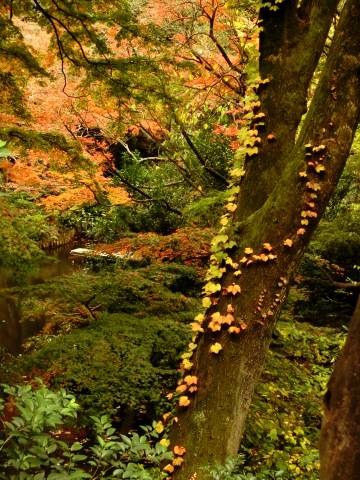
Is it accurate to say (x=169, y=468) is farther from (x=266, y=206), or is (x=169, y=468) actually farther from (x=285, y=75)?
(x=285, y=75)

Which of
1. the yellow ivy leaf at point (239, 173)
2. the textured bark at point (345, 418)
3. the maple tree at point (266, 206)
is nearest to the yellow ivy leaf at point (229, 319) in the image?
the maple tree at point (266, 206)

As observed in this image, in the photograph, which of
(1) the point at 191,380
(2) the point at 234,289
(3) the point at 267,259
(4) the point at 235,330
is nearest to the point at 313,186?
(3) the point at 267,259

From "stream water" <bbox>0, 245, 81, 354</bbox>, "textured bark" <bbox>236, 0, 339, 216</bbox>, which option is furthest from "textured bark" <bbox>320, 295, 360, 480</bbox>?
"stream water" <bbox>0, 245, 81, 354</bbox>

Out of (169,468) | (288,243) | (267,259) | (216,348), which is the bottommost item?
(169,468)

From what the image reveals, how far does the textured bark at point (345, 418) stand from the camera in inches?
40.6

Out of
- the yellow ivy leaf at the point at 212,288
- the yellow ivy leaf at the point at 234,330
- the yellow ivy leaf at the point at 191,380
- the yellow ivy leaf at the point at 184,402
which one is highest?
the yellow ivy leaf at the point at 212,288

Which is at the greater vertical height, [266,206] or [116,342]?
[266,206]

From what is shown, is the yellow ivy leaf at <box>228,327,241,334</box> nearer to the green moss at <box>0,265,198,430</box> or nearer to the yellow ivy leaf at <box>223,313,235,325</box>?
the yellow ivy leaf at <box>223,313,235,325</box>

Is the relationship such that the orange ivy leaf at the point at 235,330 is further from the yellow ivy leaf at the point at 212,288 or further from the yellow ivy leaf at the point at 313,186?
the yellow ivy leaf at the point at 313,186

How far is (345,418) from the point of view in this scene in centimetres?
106

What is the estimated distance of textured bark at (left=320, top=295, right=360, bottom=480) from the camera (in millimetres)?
1032

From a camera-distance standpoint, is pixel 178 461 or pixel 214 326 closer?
pixel 178 461

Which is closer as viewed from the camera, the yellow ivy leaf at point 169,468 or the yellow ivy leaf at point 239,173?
the yellow ivy leaf at point 169,468

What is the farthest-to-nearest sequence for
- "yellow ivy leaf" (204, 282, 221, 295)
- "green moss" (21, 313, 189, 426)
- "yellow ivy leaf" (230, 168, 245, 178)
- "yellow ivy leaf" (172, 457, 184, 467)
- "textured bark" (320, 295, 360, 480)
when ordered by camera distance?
1. "green moss" (21, 313, 189, 426)
2. "yellow ivy leaf" (230, 168, 245, 178)
3. "yellow ivy leaf" (204, 282, 221, 295)
4. "yellow ivy leaf" (172, 457, 184, 467)
5. "textured bark" (320, 295, 360, 480)
